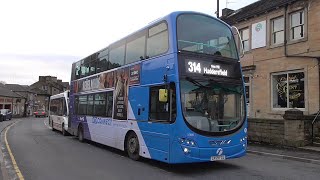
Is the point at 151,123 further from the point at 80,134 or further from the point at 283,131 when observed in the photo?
the point at 80,134

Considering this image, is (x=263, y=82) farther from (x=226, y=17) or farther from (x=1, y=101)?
(x=1, y=101)

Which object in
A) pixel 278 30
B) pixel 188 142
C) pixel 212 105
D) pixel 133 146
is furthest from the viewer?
pixel 278 30

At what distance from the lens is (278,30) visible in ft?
68.3

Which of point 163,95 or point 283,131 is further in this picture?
point 283,131

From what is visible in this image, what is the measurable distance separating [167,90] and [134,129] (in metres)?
2.65

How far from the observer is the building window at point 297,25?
19.5m

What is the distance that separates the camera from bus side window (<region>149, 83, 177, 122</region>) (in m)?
9.98

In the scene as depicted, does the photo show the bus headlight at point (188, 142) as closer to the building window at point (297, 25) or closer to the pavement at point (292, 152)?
the pavement at point (292, 152)

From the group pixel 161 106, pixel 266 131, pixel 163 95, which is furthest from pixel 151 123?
pixel 266 131

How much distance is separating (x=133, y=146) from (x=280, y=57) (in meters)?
11.4

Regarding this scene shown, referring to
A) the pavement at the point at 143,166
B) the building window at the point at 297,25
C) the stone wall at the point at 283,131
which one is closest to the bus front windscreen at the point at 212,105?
the pavement at the point at 143,166

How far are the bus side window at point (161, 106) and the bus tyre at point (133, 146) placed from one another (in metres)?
1.38

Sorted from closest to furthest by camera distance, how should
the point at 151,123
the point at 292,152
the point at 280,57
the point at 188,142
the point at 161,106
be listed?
the point at 188,142, the point at 161,106, the point at 151,123, the point at 292,152, the point at 280,57

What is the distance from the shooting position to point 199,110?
10.0 m
